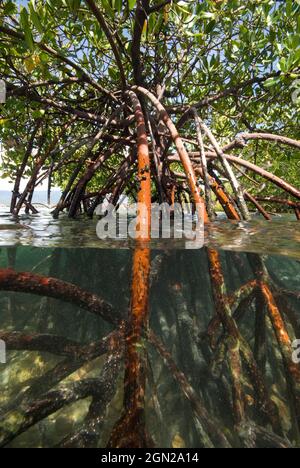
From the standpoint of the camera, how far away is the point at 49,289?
7.83 feet

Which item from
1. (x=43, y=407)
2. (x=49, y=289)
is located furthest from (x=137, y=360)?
(x=49, y=289)

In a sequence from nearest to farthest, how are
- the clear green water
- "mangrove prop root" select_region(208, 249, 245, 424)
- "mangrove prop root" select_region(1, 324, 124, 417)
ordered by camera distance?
1. the clear green water
2. "mangrove prop root" select_region(208, 249, 245, 424)
3. "mangrove prop root" select_region(1, 324, 124, 417)

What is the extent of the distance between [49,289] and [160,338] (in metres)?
0.91

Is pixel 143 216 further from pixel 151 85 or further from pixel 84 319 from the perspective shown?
pixel 151 85

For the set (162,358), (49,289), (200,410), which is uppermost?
(49,289)

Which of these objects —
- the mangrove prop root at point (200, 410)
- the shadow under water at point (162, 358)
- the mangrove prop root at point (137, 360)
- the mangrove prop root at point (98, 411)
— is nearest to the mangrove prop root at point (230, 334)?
the shadow under water at point (162, 358)

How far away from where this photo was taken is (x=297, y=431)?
1.50 m

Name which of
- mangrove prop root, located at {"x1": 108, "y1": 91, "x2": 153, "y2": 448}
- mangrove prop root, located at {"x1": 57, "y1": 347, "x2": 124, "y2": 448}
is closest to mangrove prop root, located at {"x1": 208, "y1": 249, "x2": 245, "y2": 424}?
mangrove prop root, located at {"x1": 108, "y1": 91, "x2": 153, "y2": 448}

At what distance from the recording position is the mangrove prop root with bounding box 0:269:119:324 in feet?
7.63

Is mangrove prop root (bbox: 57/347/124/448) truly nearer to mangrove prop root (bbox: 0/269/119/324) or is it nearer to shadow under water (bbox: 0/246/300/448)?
shadow under water (bbox: 0/246/300/448)

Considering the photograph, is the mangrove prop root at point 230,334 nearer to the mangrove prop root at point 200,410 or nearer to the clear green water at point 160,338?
the clear green water at point 160,338

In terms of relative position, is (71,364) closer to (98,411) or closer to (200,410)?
(98,411)

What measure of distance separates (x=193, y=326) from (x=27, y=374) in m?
1.34

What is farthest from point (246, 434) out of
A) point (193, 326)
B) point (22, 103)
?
point (22, 103)
